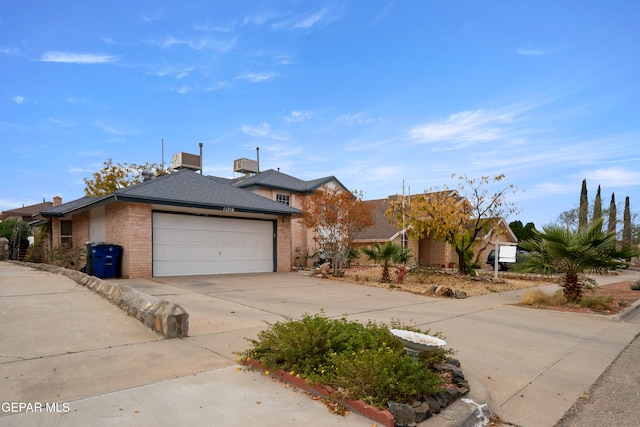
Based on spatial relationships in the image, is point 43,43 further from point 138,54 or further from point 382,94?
point 382,94

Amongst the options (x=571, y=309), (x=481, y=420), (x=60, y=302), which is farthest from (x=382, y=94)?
(x=481, y=420)

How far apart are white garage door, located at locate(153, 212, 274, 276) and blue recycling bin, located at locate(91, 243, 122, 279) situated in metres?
1.19

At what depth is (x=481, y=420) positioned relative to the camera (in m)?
3.98

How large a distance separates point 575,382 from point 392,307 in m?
5.31

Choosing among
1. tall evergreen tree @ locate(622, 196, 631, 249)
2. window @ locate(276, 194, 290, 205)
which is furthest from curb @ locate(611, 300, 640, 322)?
tall evergreen tree @ locate(622, 196, 631, 249)

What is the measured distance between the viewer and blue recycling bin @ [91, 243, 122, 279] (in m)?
13.5

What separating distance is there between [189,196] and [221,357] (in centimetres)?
1070

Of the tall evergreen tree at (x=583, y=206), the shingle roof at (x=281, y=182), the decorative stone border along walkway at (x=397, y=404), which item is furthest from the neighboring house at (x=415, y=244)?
the decorative stone border along walkway at (x=397, y=404)

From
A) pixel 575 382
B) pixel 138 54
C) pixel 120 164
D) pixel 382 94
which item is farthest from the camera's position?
pixel 120 164

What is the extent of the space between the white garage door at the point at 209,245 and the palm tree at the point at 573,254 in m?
10.6

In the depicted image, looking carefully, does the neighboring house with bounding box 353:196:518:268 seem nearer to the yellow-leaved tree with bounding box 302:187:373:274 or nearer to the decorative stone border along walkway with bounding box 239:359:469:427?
the yellow-leaved tree with bounding box 302:187:373:274

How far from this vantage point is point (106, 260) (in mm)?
13688

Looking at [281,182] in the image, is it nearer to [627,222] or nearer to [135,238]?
[135,238]

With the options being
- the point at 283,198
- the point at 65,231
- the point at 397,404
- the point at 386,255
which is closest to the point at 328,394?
the point at 397,404
